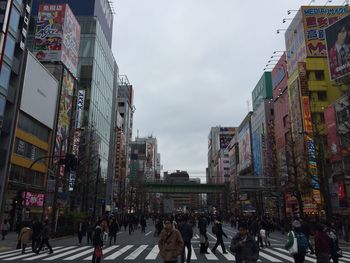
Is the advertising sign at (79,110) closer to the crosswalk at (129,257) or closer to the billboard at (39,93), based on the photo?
the billboard at (39,93)

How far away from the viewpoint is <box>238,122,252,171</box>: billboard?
85.7m

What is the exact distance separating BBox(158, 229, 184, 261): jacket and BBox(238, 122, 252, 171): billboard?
255 feet

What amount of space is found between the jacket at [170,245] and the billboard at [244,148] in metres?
77.7

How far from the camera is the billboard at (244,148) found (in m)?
85.7

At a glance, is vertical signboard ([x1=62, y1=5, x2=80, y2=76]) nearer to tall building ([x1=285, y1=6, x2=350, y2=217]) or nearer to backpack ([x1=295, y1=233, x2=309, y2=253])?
tall building ([x1=285, y1=6, x2=350, y2=217])

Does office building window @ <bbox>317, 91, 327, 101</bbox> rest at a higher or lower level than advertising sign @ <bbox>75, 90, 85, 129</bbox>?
higher

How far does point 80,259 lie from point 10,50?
83.6ft

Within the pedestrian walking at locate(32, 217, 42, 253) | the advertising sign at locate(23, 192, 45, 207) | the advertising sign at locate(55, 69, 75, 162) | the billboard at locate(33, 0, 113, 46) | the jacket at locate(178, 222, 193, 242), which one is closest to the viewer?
the jacket at locate(178, 222, 193, 242)

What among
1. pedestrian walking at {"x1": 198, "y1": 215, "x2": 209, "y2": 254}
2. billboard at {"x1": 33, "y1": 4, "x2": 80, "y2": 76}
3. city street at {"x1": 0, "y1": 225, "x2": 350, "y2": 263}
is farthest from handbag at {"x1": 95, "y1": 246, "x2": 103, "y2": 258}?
billboard at {"x1": 33, "y1": 4, "x2": 80, "y2": 76}

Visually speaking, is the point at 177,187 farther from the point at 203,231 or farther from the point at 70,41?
the point at 203,231

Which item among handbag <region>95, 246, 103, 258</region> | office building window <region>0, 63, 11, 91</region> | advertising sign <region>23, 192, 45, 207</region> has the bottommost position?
handbag <region>95, 246, 103, 258</region>

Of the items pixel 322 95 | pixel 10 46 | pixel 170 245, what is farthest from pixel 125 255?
pixel 322 95

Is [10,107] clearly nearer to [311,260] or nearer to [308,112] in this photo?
[311,260]

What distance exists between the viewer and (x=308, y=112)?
47188 millimetres
